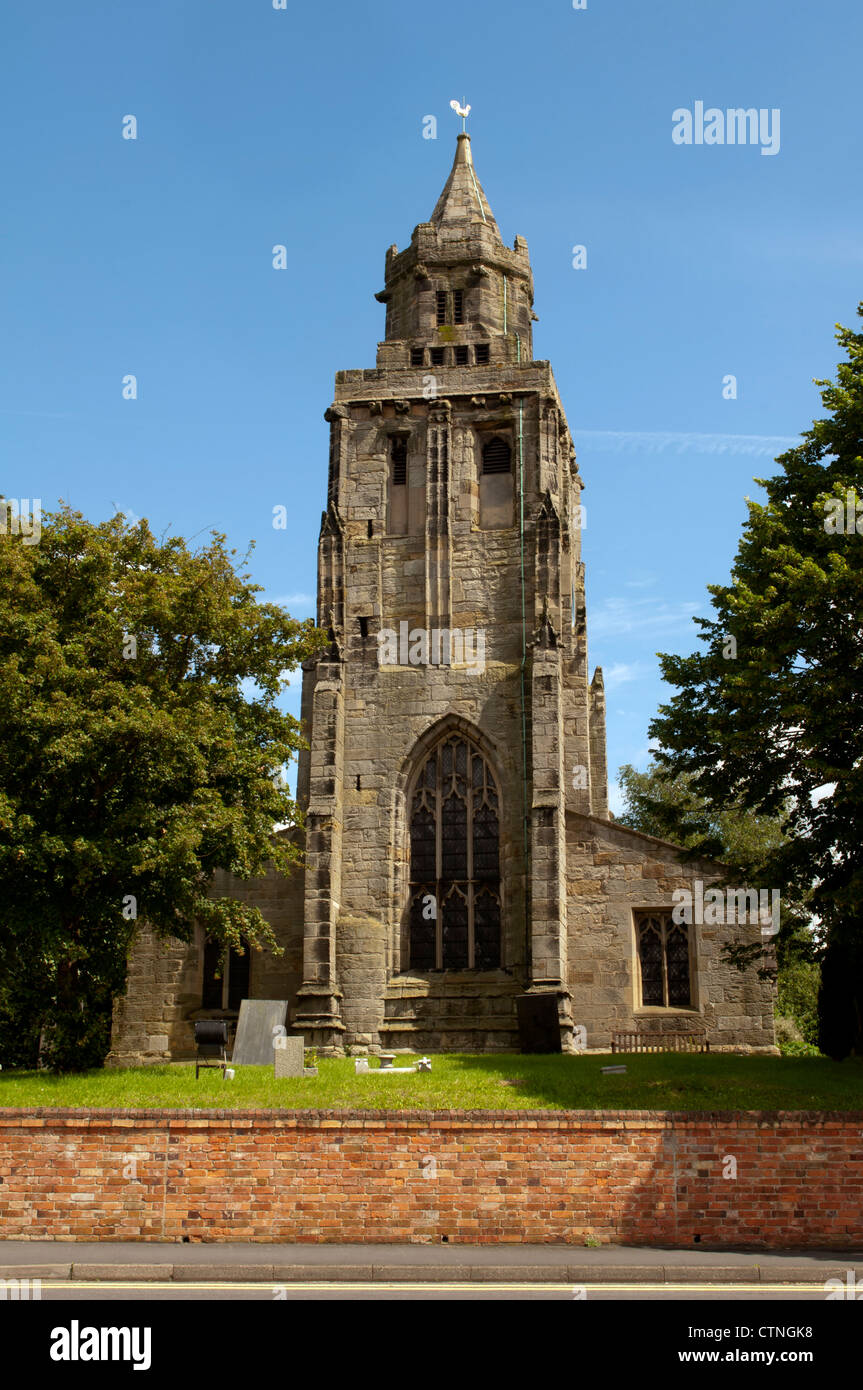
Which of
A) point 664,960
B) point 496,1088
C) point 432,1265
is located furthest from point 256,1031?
point 432,1265

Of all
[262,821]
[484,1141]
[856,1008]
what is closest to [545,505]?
[262,821]

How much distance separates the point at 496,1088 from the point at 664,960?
36.5 feet

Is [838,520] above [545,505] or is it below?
below

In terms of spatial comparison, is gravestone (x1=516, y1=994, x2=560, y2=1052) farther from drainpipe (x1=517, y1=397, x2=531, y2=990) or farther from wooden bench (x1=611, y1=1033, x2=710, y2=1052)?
wooden bench (x1=611, y1=1033, x2=710, y2=1052)

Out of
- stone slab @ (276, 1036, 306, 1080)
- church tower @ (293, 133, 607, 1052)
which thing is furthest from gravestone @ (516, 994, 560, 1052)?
stone slab @ (276, 1036, 306, 1080)

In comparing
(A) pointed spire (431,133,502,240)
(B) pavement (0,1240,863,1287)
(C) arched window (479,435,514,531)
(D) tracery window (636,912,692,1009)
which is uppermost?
(A) pointed spire (431,133,502,240)

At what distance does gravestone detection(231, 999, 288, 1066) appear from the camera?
1001 inches


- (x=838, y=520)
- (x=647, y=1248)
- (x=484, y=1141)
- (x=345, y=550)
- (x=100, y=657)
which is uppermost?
(x=345, y=550)

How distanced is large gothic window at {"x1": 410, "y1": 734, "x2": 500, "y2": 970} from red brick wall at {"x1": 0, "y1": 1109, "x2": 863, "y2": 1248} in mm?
14904

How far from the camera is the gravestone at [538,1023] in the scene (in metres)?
27.6

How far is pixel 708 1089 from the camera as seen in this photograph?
20.0 m

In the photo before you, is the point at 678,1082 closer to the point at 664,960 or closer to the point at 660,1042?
the point at 660,1042
